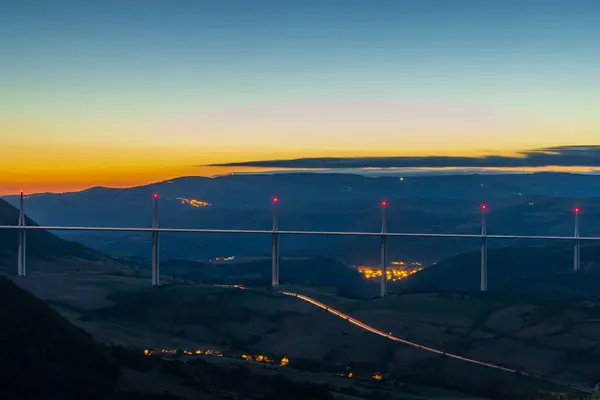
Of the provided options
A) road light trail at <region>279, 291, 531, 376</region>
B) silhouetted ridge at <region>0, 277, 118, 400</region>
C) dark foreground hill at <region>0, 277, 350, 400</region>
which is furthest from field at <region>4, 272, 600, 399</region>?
silhouetted ridge at <region>0, 277, 118, 400</region>

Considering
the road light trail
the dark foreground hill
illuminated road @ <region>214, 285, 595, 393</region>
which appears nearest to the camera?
the dark foreground hill

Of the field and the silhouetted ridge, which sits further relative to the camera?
the field

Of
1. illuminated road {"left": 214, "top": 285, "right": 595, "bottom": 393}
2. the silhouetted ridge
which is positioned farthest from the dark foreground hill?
illuminated road {"left": 214, "top": 285, "right": 595, "bottom": 393}

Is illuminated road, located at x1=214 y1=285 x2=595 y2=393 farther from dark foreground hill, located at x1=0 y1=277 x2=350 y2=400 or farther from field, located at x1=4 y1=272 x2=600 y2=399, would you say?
dark foreground hill, located at x1=0 y1=277 x2=350 y2=400

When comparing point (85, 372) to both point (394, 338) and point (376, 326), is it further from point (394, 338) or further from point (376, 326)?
point (376, 326)

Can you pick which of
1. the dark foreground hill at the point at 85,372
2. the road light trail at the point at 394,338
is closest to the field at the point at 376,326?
the road light trail at the point at 394,338

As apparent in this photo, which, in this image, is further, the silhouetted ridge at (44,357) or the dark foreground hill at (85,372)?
the dark foreground hill at (85,372)

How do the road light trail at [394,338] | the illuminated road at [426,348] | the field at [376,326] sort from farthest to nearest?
the field at [376,326] → the road light trail at [394,338] → the illuminated road at [426,348]

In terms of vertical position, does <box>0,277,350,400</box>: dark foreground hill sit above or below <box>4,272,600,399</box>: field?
above

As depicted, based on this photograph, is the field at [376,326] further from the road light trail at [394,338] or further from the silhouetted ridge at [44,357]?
the silhouetted ridge at [44,357]

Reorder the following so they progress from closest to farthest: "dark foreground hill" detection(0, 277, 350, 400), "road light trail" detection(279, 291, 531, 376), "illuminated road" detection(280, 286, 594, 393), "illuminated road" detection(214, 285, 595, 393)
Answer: "dark foreground hill" detection(0, 277, 350, 400), "illuminated road" detection(214, 285, 595, 393), "illuminated road" detection(280, 286, 594, 393), "road light trail" detection(279, 291, 531, 376)

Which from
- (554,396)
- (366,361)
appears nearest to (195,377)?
(554,396)

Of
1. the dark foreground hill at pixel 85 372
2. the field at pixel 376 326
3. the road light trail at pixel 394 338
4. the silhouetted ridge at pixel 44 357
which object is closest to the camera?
the silhouetted ridge at pixel 44 357

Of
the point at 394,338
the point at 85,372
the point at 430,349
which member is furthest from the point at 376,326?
the point at 85,372
